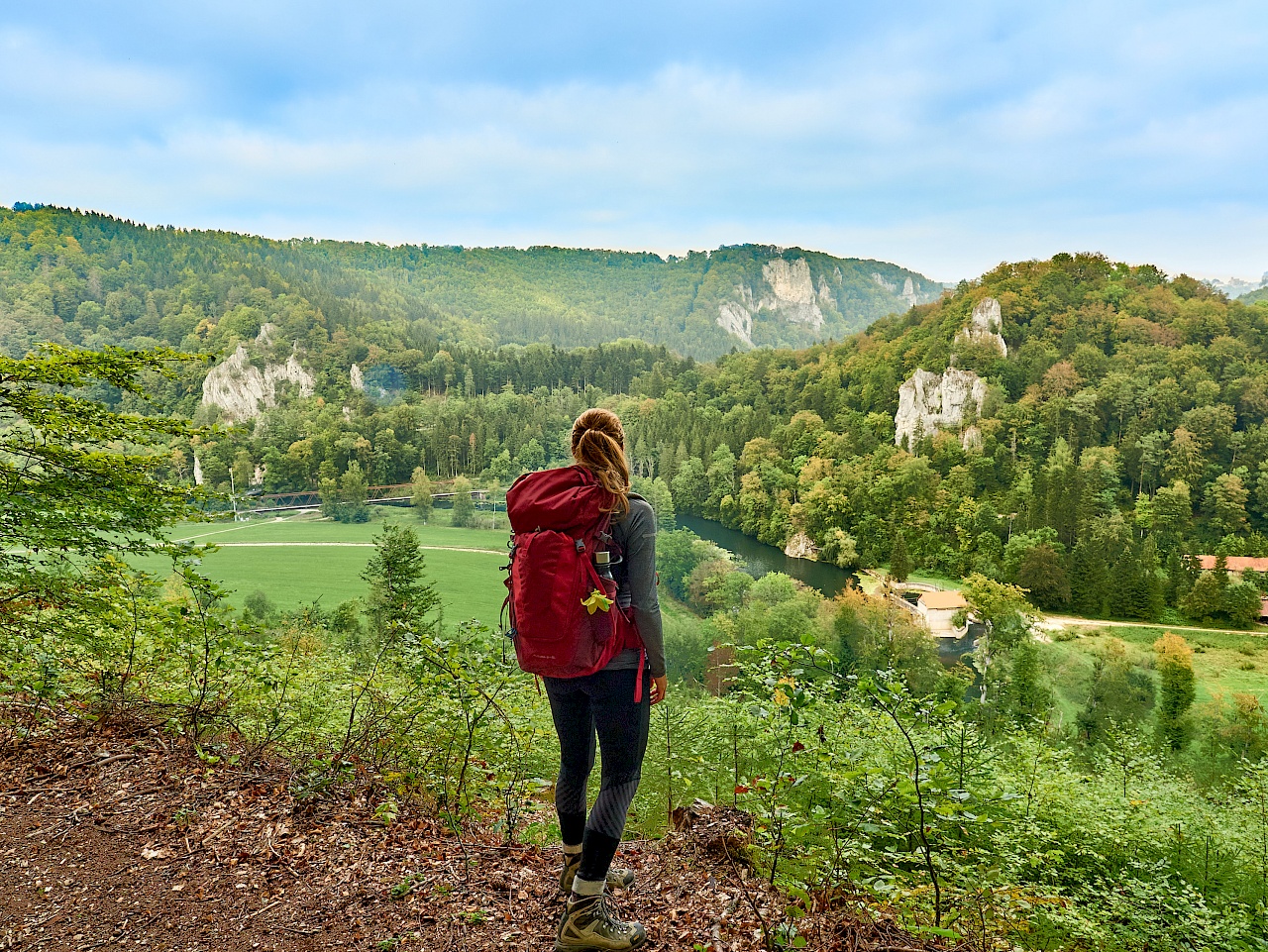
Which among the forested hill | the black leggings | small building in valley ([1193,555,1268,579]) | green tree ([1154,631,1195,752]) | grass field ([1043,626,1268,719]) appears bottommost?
grass field ([1043,626,1268,719])

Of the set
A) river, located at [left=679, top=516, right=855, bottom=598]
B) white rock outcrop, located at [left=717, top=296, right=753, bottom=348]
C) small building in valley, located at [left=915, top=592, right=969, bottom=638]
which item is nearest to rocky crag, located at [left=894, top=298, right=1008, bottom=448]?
river, located at [left=679, top=516, right=855, bottom=598]

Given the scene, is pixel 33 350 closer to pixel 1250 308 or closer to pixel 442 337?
pixel 1250 308

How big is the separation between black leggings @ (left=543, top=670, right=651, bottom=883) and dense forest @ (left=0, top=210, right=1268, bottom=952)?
0.60 m

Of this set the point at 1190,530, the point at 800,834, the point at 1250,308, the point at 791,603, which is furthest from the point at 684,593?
the point at 1250,308

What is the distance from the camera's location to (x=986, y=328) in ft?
263

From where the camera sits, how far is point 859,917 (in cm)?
225

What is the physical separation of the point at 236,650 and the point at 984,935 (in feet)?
13.3

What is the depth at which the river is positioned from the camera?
5300 cm

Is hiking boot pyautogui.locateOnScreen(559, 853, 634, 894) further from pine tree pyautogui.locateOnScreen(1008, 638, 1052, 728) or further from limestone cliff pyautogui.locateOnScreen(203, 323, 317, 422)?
limestone cliff pyautogui.locateOnScreen(203, 323, 317, 422)

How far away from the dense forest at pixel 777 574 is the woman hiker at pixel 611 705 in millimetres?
591

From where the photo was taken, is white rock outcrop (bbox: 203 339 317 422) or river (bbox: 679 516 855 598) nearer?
river (bbox: 679 516 855 598)

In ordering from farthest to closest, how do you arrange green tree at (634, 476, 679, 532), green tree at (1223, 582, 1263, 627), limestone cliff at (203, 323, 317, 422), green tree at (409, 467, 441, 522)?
limestone cliff at (203, 323, 317, 422), green tree at (409, 467, 441, 522), green tree at (634, 476, 679, 532), green tree at (1223, 582, 1263, 627)

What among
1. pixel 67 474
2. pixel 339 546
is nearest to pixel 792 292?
pixel 339 546

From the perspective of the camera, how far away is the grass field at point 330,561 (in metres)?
41.8
